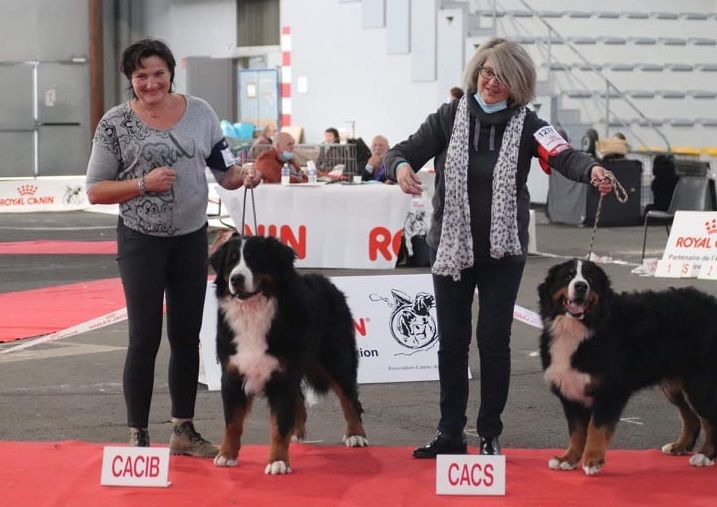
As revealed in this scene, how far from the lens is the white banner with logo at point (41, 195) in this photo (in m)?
21.4

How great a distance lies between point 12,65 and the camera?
1109 inches

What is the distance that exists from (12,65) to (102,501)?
24955mm

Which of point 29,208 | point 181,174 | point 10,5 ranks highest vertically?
point 10,5

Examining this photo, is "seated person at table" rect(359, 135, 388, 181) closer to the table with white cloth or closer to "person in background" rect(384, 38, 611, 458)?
the table with white cloth

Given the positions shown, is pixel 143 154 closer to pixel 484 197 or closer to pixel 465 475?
pixel 484 197

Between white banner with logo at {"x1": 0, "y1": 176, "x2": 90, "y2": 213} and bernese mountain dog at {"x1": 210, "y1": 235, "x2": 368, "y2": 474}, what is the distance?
1699 centimetres

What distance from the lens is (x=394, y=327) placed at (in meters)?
7.12

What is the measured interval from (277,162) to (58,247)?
3220 millimetres

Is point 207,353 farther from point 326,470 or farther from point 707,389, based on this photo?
point 707,389

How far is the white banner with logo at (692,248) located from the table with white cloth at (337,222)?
2.56m

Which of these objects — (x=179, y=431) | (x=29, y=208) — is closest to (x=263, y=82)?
(x=29, y=208)

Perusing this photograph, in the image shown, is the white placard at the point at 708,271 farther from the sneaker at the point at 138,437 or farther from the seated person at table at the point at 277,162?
the sneaker at the point at 138,437

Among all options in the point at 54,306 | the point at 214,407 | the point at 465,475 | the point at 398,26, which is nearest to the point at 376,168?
the point at 54,306

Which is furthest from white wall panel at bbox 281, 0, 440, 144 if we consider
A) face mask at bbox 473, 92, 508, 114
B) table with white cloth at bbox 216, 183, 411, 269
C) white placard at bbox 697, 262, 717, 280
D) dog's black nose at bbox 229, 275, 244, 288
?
dog's black nose at bbox 229, 275, 244, 288
